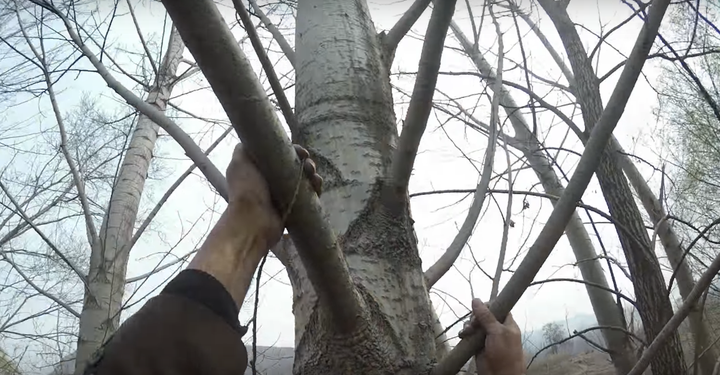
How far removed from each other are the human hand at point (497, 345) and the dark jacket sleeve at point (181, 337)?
0.35m

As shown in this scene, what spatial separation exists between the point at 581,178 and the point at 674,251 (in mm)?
2475

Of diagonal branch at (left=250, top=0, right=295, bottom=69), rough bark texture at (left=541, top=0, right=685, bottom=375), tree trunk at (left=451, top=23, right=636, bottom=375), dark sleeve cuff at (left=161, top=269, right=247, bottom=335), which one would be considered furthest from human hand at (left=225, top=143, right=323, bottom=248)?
tree trunk at (left=451, top=23, right=636, bottom=375)

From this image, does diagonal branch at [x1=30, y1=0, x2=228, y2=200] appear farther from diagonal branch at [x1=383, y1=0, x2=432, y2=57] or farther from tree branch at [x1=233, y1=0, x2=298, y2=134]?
diagonal branch at [x1=383, y1=0, x2=432, y2=57]

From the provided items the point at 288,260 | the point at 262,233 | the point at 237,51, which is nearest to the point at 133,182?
the point at 288,260

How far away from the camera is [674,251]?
2.76m

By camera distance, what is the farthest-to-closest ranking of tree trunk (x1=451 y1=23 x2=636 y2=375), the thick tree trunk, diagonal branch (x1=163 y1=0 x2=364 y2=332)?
tree trunk (x1=451 y1=23 x2=636 y2=375) < the thick tree trunk < diagonal branch (x1=163 y1=0 x2=364 y2=332)

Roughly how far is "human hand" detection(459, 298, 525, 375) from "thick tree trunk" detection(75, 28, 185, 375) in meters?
1.65

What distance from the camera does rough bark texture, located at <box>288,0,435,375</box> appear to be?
31.4 inches

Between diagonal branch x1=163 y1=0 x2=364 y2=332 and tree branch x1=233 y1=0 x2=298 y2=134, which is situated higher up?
tree branch x1=233 y1=0 x2=298 y2=134

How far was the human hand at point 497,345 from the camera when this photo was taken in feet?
2.52

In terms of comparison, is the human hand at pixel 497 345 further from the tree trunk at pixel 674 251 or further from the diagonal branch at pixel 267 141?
the tree trunk at pixel 674 251

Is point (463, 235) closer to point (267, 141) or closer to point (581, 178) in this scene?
point (581, 178)

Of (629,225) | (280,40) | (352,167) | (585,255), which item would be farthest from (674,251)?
(352,167)

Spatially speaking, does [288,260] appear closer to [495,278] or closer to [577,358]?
[495,278]
